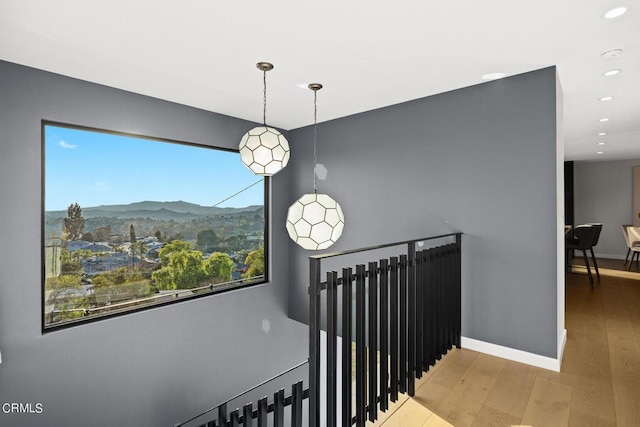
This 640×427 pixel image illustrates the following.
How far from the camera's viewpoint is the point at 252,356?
4.16 m

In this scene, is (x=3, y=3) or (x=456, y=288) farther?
(x=456, y=288)

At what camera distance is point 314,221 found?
2553mm

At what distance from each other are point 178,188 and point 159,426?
2.41m

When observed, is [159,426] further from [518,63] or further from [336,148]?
[518,63]

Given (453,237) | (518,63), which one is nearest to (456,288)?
(453,237)

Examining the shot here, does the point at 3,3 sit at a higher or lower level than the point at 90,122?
higher

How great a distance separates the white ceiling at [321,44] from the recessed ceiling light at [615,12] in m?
0.03

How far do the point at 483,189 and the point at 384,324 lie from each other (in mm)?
1639

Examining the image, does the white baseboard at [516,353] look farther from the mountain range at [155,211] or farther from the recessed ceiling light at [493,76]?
the mountain range at [155,211]

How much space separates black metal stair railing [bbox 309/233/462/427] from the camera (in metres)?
1.77

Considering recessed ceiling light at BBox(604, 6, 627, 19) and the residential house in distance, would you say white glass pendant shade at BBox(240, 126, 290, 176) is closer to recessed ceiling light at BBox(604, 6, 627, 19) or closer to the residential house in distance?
the residential house in distance
